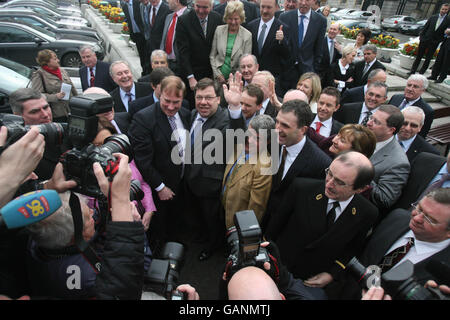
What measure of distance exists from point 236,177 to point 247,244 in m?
1.45

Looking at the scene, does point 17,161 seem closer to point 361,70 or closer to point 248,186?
point 248,186

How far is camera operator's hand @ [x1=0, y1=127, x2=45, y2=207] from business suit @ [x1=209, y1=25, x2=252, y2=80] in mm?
3417

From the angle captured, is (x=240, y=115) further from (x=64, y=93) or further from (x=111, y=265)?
(x=64, y=93)

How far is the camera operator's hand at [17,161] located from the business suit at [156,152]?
4.73ft

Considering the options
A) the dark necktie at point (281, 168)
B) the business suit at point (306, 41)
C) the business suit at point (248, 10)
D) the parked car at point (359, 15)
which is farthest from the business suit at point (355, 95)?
the parked car at point (359, 15)

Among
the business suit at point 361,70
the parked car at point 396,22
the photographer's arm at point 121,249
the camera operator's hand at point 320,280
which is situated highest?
the photographer's arm at point 121,249

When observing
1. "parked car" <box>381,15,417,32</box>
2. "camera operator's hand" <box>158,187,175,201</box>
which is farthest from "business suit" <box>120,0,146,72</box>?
"parked car" <box>381,15,417,32</box>

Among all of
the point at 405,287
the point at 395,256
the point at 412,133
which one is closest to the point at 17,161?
the point at 405,287

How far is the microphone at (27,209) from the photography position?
983 millimetres

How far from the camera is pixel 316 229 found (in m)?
2.18

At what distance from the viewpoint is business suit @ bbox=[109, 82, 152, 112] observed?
3.90 m

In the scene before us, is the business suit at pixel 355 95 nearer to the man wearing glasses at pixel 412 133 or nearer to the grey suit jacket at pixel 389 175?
the man wearing glasses at pixel 412 133

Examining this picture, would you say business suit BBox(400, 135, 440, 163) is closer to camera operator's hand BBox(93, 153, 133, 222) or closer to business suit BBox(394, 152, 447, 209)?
business suit BBox(394, 152, 447, 209)

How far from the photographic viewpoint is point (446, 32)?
7.29m
